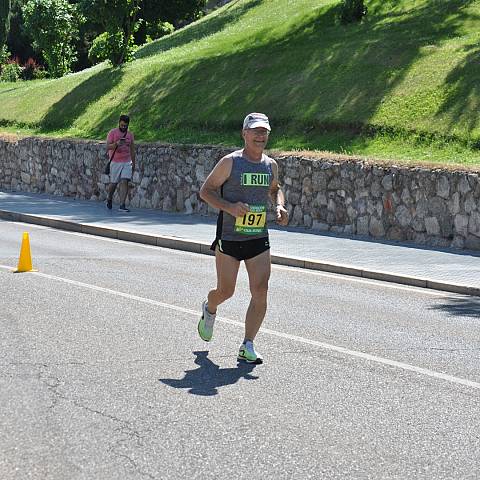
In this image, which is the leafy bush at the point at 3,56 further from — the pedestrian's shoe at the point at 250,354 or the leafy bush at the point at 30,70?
the pedestrian's shoe at the point at 250,354

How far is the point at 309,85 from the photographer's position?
26234mm

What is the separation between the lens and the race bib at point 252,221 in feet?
28.9

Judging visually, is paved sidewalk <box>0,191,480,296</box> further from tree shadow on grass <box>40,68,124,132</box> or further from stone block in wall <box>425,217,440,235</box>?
tree shadow on grass <box>40,68,124,132</box>

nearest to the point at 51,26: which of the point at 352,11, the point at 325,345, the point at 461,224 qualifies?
the point at 352,11

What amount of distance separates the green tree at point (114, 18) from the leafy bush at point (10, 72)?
73.3 feet

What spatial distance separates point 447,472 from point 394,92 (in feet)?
59.6

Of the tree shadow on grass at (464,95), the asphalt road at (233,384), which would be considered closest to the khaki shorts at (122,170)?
the tree shadow on grass at (464,95)

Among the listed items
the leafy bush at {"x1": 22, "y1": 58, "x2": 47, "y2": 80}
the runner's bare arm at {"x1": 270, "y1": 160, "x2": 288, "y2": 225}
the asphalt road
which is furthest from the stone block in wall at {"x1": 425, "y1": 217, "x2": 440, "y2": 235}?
the leafy bush at {"x1": 22, "y1": 58, "x2": 47, "y2": 80}

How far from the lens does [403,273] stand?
14492 mm

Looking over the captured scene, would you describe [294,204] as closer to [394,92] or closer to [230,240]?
[394,92]

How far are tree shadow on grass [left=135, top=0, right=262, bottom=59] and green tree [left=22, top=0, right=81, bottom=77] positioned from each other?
7.53 meters

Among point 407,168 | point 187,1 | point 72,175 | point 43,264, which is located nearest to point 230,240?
point 43,264

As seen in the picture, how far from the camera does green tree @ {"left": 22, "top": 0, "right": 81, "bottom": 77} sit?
4822 centimetres

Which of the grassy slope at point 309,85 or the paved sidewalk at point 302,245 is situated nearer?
the paved sidewalk at point 302,245
